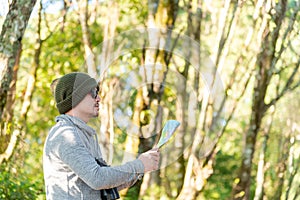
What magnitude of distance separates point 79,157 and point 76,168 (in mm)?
42

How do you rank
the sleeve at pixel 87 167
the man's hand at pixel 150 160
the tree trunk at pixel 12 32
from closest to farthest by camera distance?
the sleeve at pixel 87 167
the man's hand at pixel 150 160
the tree trunk at pixel 12 32

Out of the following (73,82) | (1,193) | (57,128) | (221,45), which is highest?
(221,45)

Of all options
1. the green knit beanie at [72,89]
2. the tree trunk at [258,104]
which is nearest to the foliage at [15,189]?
the tree trunk at [258,104]

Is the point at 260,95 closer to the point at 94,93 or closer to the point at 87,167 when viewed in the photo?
the point at 94,93

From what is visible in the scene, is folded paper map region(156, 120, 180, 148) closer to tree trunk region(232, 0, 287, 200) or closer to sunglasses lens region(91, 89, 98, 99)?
sunglasses lens region(91, 89, 98, 99)

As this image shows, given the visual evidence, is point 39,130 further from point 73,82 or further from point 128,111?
point 73,82

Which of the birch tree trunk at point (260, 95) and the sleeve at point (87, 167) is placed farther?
the birch tree trunk at point (260, 95)

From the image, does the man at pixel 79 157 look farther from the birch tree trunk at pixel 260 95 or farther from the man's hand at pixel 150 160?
the birch tree trunk at pixel 260 95

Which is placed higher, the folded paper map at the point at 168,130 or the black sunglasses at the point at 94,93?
the black sunglasses at the point at 94,93

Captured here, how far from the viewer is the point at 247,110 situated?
18344mm

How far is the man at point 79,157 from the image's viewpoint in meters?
2.74

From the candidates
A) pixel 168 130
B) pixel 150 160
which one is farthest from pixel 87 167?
pixel 168 130

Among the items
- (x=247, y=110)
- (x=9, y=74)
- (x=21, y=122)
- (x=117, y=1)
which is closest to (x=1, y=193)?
(x=9, y=74)

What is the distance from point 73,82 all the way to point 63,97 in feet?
0.24
